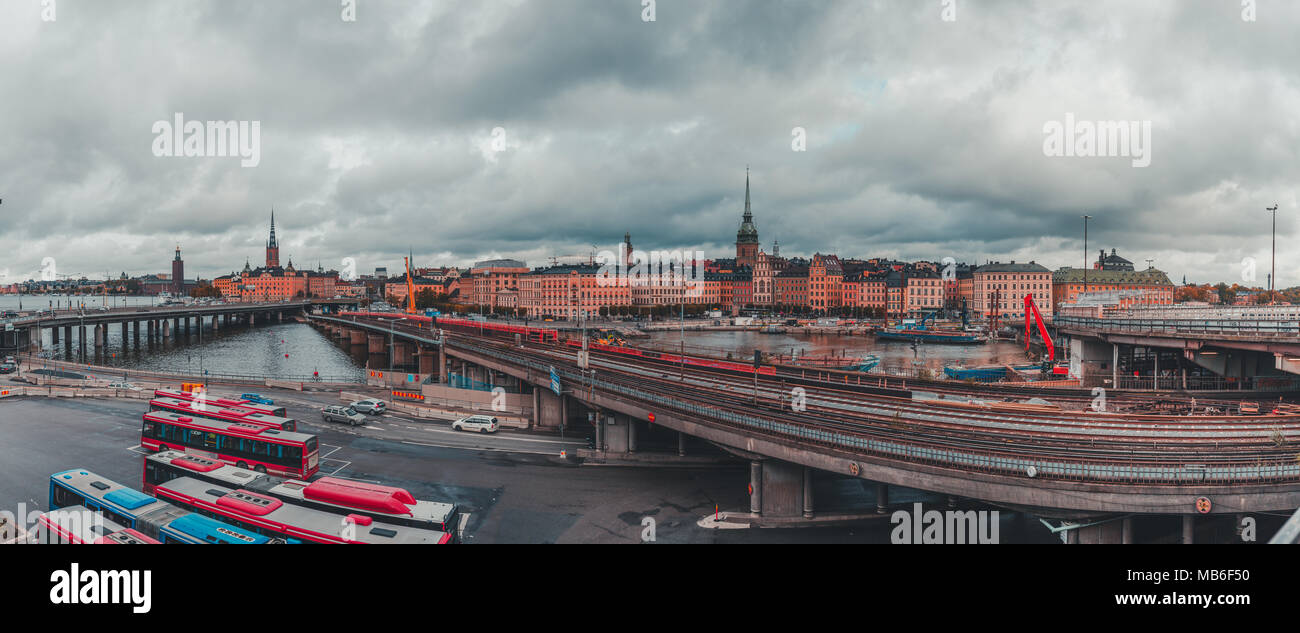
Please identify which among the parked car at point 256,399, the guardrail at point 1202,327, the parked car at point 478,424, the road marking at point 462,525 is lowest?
the road marking at point 462,525

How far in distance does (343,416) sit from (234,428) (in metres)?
9.25

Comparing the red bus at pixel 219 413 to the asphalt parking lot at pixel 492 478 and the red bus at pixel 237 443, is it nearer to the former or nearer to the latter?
the red bus at pixel 237 443

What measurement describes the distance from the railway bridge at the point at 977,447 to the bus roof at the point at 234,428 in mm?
11562

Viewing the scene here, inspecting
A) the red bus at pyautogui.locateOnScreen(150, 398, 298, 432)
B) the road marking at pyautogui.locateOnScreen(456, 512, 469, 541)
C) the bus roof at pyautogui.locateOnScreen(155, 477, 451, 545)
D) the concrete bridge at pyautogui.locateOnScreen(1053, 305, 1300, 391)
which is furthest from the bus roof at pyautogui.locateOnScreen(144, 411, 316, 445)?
the concrete bridge at pyautogui.locateOnScreen(1053, 305, 1300, 391)

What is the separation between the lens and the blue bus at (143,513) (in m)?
14.7

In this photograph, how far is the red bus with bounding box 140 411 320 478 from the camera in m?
23.4

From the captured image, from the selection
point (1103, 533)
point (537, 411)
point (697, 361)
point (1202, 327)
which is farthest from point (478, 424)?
point (1202, 327)

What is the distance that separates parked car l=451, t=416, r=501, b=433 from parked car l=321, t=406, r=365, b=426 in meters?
5.71

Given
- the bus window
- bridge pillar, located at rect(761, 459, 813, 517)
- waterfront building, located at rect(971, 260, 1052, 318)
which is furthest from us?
waterfront building, located at rect(971, 260, 1052, 318)

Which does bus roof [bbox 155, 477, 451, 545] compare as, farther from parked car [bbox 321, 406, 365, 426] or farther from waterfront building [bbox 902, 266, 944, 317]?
waterfront building [bbox 902, 266, 944, 317]

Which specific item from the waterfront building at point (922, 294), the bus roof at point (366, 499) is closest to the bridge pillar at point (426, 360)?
the bus roof at point (366, 499)
